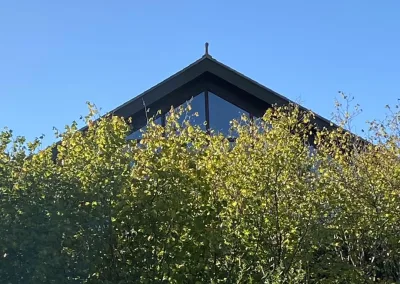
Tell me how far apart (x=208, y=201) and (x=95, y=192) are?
3.94 feet

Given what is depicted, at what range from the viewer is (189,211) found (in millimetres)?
6492

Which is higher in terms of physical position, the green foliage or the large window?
the large window

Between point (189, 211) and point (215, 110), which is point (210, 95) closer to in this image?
point (215, 110)


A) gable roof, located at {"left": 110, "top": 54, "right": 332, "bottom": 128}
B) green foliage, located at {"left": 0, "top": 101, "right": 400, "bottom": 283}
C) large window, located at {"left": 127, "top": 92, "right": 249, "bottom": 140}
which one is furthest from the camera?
large window, located at {"left": 127, "top": 92, "right": 249, "bottom": 140}

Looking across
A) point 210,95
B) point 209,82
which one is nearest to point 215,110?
point 210,95

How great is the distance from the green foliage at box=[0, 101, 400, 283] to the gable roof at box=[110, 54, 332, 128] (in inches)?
182

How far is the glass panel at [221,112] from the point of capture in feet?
41.5

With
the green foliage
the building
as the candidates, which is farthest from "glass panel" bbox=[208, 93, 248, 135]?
the green foliage

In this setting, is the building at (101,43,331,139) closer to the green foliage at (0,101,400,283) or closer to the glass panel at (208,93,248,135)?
the glass panel at (208,93,248,135)

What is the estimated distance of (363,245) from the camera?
794 centimetres

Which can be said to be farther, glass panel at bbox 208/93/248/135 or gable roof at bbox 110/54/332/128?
glass panel at bbox 208/93/248/135

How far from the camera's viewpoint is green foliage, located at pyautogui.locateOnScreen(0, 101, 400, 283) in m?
5.97

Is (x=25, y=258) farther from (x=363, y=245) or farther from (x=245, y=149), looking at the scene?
(x=363, y=245)

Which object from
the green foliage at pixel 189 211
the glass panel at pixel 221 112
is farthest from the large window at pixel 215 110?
the green foliage at pixel 189 211
